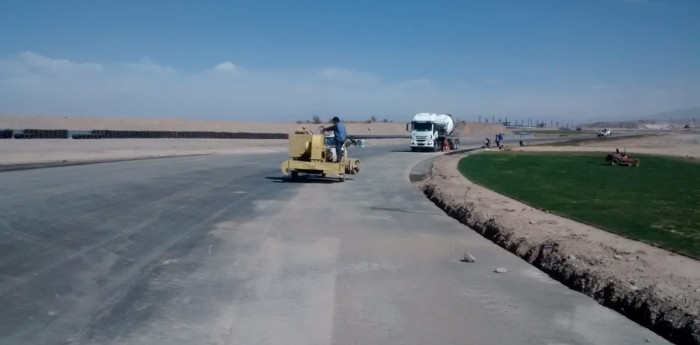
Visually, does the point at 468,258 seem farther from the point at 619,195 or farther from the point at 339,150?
the point at 339,150

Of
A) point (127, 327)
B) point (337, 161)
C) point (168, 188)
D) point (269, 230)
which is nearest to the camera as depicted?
point (127, 327)

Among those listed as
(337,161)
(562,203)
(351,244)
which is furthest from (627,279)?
(337,161)

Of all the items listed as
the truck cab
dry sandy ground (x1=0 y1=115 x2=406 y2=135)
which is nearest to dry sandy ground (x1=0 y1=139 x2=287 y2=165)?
the truck cab

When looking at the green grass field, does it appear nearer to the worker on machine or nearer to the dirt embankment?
the dirt embankment

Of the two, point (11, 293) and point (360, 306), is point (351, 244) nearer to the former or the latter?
point (360, 306)

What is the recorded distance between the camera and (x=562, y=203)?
63.9 ft

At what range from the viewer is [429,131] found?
209ft

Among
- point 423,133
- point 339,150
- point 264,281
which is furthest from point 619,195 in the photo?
point 423,133

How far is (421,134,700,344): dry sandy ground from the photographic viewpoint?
8211 mm

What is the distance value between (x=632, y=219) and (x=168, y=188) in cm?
1380

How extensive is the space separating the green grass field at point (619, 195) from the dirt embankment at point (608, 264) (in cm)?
78

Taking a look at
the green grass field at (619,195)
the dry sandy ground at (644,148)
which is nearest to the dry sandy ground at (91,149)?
the green grass field at (619,195)

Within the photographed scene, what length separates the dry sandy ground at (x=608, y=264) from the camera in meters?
8.21

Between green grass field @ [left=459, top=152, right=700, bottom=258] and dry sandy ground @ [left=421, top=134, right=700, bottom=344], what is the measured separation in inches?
29.0
